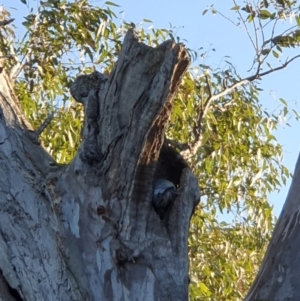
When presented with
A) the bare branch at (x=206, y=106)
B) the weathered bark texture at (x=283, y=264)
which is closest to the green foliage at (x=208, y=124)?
the bare branch at (x=206, y=106)

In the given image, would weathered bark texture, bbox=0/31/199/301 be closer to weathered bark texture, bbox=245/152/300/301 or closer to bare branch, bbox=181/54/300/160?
weathered bark texture, bbox=245/152/300/301

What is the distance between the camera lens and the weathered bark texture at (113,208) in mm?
1794

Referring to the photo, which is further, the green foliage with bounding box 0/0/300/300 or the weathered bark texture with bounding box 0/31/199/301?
the green foliage with bounding box 0/0/300/300

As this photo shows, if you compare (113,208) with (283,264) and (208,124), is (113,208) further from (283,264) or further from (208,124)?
(208,124)

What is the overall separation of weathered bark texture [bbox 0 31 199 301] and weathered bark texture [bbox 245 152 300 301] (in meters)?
0.19

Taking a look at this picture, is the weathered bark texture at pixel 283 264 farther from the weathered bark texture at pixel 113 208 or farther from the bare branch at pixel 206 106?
the bare branch at pixel 206 106

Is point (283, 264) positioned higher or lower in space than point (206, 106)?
lower

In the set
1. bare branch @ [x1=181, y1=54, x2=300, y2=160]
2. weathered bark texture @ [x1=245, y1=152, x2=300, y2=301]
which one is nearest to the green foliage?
bare branch @ [x1=181, y1=54, x2=300, y2=160]

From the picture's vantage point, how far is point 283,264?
1.83 metres

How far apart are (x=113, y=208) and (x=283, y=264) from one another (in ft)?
1.37

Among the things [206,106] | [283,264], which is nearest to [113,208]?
[283,264]

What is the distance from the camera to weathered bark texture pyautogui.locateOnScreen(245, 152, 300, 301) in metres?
1.80

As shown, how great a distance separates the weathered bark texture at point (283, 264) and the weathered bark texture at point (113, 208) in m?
0.19

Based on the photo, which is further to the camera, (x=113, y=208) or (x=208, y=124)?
(x=208, y=124)
